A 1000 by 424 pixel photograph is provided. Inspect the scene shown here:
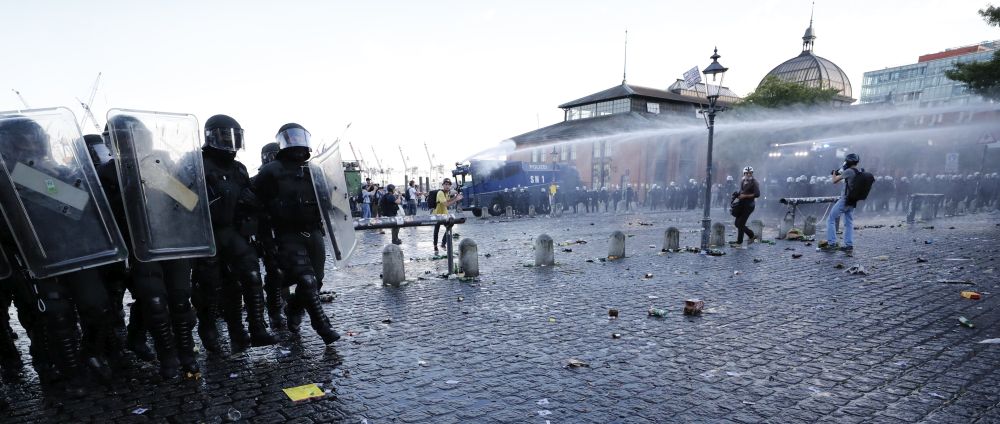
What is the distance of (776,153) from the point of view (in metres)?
26.8

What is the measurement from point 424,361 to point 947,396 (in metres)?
3.71

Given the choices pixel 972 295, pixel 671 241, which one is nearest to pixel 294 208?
pixel 972 295

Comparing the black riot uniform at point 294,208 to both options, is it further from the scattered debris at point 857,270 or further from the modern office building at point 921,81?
the modern office building at point 921,81

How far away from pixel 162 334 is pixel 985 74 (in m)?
24.8

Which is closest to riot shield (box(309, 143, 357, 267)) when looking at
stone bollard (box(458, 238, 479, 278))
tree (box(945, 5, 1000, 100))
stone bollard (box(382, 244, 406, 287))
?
stone bollard (box(382, 244, 406, 287))

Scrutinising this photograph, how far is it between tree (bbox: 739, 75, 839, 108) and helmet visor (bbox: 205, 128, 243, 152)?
38.9m

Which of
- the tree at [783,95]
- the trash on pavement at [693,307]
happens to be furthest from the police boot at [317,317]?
the tree at [783,95]

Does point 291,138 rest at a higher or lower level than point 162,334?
higher

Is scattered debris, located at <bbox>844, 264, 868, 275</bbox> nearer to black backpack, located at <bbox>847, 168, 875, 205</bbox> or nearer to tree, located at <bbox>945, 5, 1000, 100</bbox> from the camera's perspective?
black backpack, located at <bbox>847, 168, 875, 205</bbox>

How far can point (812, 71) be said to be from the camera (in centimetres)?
5959

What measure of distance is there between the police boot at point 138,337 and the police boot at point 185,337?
0.62 m

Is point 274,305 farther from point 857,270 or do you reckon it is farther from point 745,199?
point 745,199

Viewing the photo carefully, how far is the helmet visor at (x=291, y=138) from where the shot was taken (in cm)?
439

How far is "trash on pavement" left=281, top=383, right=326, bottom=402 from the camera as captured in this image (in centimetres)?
343
